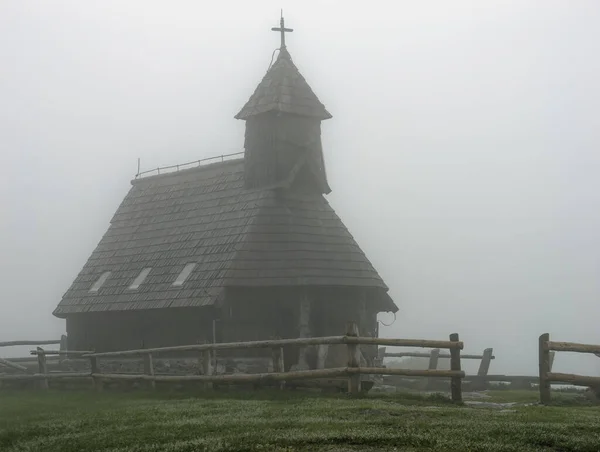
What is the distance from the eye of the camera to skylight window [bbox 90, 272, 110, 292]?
36.7m

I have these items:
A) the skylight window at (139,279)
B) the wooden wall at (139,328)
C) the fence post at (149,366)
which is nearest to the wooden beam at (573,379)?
the fence post at (149,366)

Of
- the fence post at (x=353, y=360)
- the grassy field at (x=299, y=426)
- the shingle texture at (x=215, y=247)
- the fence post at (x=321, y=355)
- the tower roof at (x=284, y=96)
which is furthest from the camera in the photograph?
the tower roof at (x=284, y=96)

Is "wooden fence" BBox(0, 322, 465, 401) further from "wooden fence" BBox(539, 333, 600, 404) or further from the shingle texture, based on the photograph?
the shingle texture

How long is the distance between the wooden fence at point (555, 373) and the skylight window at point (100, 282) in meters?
22.7

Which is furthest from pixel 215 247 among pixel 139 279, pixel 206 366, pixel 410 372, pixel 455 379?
pixel 455 379

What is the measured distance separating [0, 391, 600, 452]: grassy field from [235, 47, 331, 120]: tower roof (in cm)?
1805

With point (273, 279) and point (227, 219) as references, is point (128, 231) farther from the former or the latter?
point (273, 279)

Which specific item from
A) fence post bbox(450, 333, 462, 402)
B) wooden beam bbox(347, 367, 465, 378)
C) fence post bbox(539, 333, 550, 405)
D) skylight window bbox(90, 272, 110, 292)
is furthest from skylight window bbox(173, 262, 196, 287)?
fence post bbox(539, 333, 550, 405)

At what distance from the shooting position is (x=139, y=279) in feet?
115

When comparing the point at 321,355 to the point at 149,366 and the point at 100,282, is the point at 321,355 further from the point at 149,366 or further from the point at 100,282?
the point at 100,282

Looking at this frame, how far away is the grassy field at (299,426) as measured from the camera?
11.5m

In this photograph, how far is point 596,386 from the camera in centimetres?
1836

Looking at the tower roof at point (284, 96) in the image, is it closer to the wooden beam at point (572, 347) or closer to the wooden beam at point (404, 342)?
the wooden beam at point (404, 342)

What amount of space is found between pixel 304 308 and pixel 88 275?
11.5 metres
